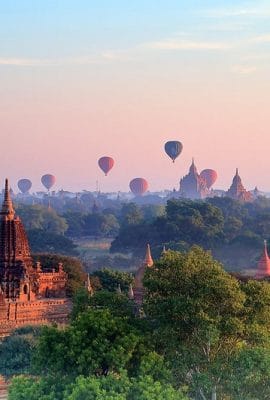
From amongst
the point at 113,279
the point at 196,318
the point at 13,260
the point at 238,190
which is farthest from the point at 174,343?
the point at 238,190

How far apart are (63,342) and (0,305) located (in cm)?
2116

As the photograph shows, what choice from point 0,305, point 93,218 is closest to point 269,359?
point 0,305

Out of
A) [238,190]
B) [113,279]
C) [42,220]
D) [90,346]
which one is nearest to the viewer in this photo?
[90,346]

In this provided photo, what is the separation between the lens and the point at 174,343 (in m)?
30.4

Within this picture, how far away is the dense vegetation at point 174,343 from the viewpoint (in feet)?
94.2

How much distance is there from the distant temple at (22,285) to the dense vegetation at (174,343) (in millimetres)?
19592

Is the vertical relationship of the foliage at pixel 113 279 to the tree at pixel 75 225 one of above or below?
below

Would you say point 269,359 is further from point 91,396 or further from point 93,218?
point 93,218

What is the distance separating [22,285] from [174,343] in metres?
26.5

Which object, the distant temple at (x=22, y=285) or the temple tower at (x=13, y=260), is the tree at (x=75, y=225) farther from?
the temple tower at (x=13, y=260)

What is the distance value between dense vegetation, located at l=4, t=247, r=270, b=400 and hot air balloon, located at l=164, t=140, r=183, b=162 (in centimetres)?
16648

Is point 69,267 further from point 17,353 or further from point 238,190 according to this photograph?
point 238,190

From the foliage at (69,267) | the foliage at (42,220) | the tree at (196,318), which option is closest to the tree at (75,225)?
the foliage at (42,220)

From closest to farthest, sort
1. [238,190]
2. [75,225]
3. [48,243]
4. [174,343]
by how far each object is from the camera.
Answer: [174,343] → [48,243] → [75,225] → [238,190]
